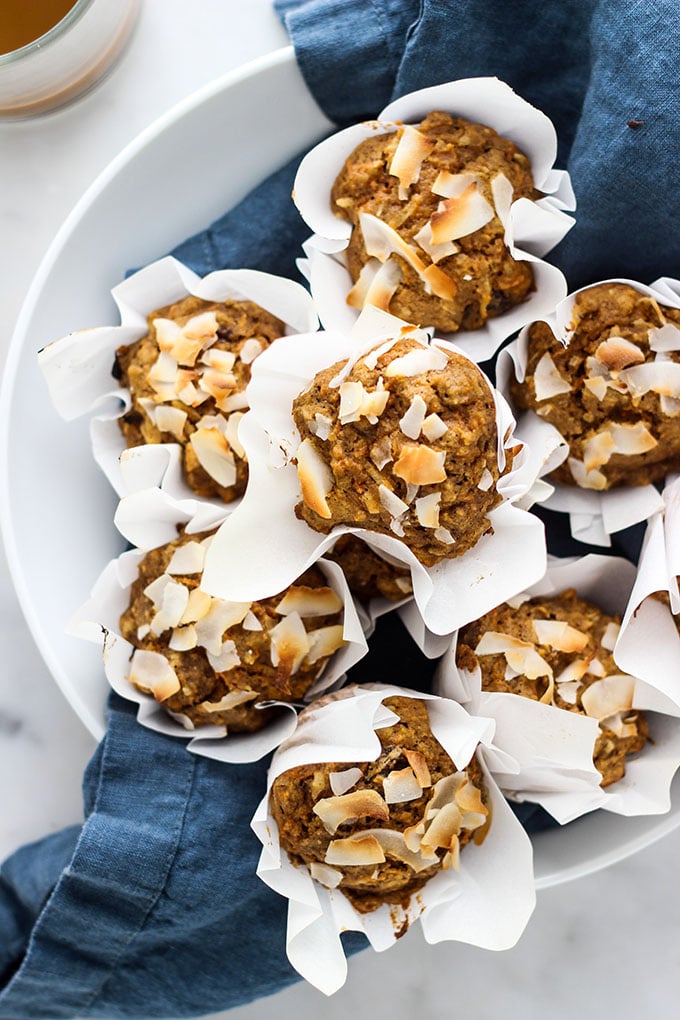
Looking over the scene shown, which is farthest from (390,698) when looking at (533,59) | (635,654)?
(533,59)

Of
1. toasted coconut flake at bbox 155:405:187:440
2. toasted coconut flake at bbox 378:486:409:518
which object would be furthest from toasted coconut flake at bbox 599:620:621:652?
toasted coconut flake at bbox 155:405:187:440

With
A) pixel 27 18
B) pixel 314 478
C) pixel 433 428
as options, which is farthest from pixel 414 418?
pixel 27 18

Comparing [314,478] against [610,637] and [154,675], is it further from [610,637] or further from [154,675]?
[610,637]

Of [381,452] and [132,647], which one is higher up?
[381,452]

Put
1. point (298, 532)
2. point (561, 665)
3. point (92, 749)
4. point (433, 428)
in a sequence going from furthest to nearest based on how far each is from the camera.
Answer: point (92, 749) → point (561, 665) → point (298, 532) → point (433, 428)

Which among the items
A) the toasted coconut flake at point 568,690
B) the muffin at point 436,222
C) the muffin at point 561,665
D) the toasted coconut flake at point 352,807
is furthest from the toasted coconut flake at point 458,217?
the toasted coconut flake at point 352,807

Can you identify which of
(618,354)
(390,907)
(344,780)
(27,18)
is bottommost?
(390,907)

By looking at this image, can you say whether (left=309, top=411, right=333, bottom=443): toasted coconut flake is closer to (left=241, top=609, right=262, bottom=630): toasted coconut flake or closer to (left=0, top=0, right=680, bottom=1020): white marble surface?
(left=241, top=609, right=262, bottom=630): toasted coconut flake
